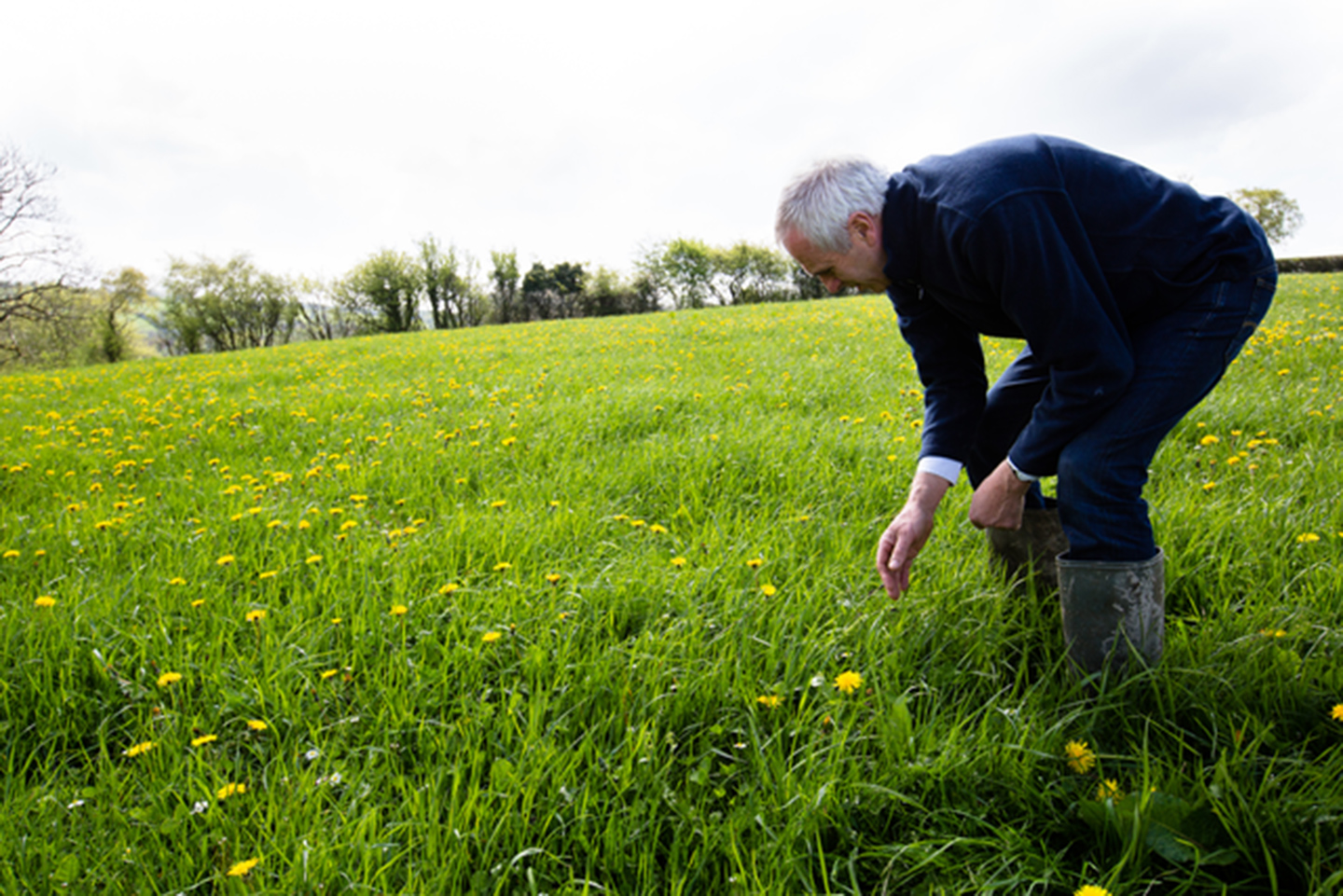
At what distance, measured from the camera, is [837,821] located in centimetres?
143

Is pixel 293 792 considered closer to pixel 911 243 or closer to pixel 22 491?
pixel 911 243

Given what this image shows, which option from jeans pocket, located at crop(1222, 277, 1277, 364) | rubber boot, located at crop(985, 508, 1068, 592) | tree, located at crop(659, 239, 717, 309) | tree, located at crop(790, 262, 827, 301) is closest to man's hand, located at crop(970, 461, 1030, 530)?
rubber boot, located at crop(985, 508, 1068, 592)

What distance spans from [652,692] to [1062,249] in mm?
1563

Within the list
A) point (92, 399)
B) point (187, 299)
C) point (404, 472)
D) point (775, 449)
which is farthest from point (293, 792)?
point (187, 299)

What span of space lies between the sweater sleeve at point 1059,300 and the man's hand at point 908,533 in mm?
373

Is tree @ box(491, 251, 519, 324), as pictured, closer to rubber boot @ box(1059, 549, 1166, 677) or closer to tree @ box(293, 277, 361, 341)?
tree @ box(293, 277, 361, 341)

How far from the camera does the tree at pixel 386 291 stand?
172 ft

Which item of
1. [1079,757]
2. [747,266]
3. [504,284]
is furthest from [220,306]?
[1079,757]

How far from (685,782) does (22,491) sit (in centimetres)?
483

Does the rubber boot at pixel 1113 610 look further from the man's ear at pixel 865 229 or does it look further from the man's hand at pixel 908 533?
the man's ear at pixel 865 229

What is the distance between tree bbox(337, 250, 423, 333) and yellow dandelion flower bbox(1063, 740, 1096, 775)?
184 ft

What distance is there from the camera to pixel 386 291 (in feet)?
172

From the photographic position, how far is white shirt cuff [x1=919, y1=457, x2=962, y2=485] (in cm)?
203

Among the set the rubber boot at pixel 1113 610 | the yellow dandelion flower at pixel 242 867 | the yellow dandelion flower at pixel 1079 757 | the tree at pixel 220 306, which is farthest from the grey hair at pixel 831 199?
the tree at pixel 220 306
